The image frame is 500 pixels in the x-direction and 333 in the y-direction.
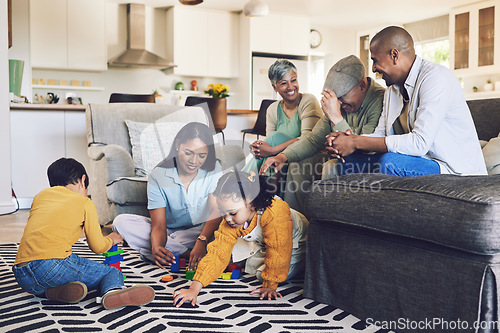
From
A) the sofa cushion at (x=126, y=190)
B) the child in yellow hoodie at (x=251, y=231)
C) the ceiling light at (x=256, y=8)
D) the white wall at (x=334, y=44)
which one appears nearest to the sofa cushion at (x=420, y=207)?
the child in yellow hoodie at (x=251, y=231)

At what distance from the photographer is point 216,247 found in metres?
1.94

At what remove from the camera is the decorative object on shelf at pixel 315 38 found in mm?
9086

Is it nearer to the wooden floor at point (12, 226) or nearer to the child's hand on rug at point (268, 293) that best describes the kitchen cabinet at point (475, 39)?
the wooden floor at point (12, 226)

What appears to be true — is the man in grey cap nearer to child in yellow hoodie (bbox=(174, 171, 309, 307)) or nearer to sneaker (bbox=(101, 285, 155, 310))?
child in yellow hoodie (bbox=(174, 171, 309, 307))

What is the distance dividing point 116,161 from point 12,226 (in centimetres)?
108

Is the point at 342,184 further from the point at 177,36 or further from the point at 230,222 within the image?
the point at 177,36

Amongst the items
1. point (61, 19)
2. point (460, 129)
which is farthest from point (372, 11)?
point (460, 129)

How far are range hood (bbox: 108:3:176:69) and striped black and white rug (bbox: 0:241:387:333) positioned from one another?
5841mm

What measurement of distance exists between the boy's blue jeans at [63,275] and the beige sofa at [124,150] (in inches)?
44.1

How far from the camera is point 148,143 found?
3.38m

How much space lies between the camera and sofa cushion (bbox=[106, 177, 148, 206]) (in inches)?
117

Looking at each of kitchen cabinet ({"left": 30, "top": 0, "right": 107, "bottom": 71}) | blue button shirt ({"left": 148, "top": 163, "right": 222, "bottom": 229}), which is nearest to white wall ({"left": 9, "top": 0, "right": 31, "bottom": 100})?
kitchen cabinet ({"left": 30, "top": 0, "right": 107, "bottom": 71})

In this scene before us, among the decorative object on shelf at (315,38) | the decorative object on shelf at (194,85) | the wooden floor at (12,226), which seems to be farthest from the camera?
the decorative object on shelf at (315,38)

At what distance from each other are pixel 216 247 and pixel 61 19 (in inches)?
250
